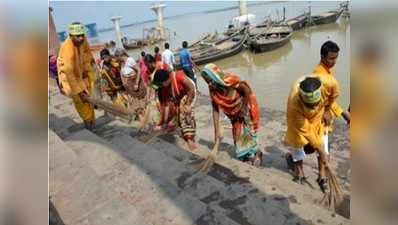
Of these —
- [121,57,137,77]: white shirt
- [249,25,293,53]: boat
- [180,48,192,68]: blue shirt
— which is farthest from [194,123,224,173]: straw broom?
[249,25,293,53]: boat

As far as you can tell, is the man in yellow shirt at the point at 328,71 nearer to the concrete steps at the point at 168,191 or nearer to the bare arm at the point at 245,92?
the bare arm at the point at 245,92

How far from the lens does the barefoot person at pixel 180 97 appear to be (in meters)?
4.96

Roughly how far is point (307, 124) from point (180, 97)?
2045 millimetres

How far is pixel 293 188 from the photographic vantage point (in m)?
3.27

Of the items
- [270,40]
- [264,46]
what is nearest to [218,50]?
[264,46]

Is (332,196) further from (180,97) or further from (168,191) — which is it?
(180,97)

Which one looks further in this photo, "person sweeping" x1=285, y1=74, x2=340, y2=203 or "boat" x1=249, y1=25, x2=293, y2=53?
"boat" x1=249, y1=25, x2=293, y2=53

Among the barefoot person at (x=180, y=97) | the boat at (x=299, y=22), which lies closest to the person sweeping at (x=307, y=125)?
the barefoot person at (x=180, y=97)

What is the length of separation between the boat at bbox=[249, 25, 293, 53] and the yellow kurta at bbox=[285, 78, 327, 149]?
1776cm

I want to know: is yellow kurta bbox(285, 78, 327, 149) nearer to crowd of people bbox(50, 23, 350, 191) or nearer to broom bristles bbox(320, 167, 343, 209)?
crowd of people bbox(50, 23, 350, 191)

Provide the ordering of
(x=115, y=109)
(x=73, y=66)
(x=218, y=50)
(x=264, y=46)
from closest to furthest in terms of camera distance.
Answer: (x=73, y=66) → (x=115, y=109) → (x=218, y=50) → (x=264, y=46)

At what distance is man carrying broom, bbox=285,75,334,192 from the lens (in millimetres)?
3482

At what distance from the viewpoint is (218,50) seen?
20797 millimetres

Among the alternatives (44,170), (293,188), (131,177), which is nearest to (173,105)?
(131,177)
